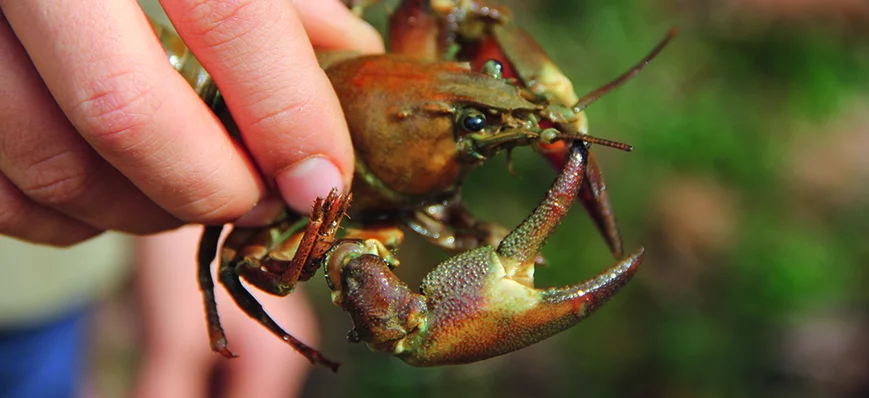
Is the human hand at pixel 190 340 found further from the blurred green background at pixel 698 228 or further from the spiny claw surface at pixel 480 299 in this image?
the blurred green background at pixel 698 228

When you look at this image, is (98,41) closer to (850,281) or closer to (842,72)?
(850,281)

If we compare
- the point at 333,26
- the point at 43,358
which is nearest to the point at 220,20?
the point at 333,26

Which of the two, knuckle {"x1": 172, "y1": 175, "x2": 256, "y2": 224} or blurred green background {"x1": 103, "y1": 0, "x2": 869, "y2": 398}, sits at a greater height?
knuckle {"x1": 172, "y1": 175, "x2": 256, "y2": 224}

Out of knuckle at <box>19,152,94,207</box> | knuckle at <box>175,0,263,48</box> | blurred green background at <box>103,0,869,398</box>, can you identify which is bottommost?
blurred green background at <box>103,0,869,398</box>

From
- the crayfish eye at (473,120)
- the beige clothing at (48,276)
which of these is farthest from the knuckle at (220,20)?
the beige clothing at (48,276)

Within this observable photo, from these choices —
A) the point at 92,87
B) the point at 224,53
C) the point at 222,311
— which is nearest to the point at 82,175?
the point at 92,87

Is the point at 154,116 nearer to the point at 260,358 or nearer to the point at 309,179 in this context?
the point at 309,179

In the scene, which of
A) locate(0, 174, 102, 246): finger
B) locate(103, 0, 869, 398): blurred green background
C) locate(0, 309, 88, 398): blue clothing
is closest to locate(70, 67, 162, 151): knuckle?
locate(0, 174, 102, 246): finger

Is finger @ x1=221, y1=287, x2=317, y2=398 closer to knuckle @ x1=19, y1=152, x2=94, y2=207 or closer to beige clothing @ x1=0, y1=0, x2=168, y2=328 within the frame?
beige clothing @ x1=0, y1=0, x2=168, y2=328
